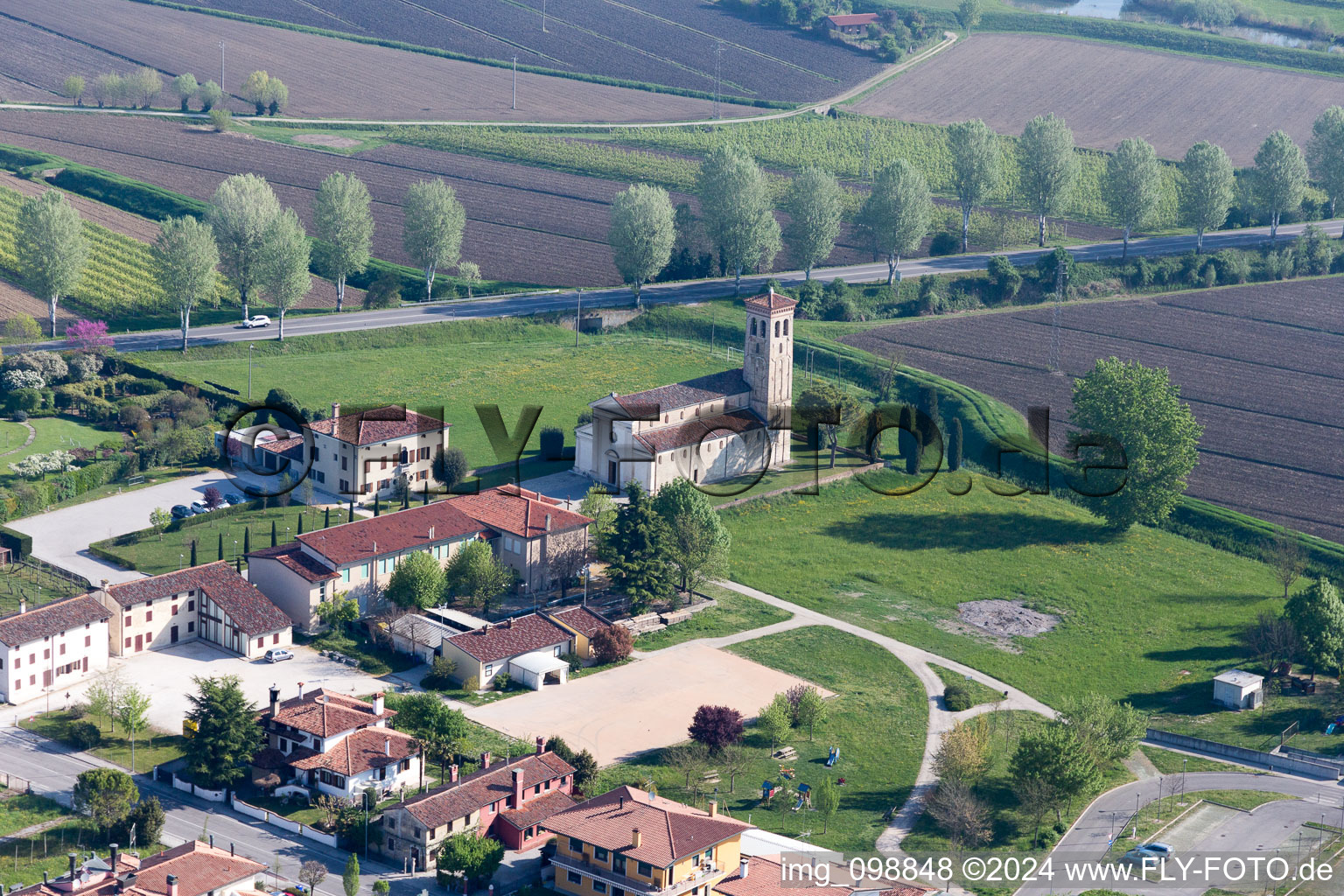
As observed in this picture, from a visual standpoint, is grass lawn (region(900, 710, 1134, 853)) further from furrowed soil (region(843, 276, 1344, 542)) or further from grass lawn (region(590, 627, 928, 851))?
furrowed soil (region(843, 276, 1344, 542))

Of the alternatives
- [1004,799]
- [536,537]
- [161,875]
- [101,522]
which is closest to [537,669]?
[536,537]

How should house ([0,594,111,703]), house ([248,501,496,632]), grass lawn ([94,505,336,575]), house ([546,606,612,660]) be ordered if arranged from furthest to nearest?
grass lawn ([94,505,336,575]) < house ([248,501,496,632]) < house ([546,606,612,660]) < house ([0,594,111,703])

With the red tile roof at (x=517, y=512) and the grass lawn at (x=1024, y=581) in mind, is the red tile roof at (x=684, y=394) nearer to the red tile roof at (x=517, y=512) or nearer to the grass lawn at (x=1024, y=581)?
the grass lawn at (x=1024, y=581)

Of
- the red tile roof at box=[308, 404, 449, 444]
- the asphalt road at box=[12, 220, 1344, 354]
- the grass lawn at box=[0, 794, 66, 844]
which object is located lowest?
the grass lawn at box=[0, 794, 66, 844]

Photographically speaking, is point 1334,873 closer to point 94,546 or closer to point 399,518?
point 399,518

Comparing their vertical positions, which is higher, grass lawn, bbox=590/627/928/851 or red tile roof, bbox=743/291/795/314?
red tile roof, bbox=743/291/795/314

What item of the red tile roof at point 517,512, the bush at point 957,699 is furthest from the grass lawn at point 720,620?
the bush at point 957,699

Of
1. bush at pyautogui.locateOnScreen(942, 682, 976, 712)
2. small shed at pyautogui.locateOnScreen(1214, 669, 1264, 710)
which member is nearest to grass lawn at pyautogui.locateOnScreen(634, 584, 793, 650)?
bush at pyautogui.locateOnScreen(942, 682, 976, 712)

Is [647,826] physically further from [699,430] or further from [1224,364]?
[1224,364]
